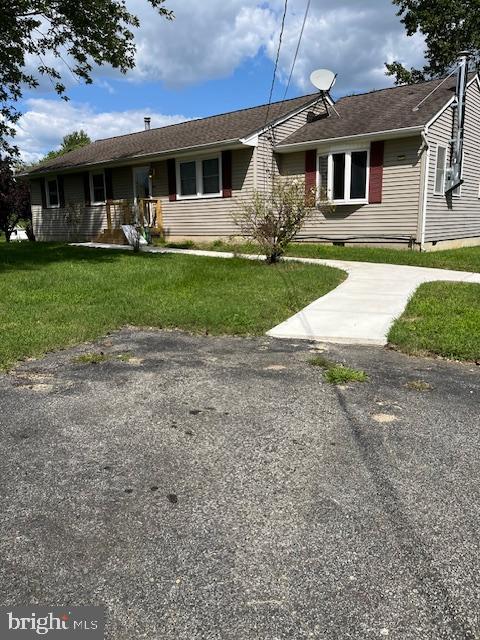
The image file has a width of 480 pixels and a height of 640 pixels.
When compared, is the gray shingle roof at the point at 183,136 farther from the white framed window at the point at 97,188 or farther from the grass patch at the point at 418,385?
the grass patch at the point at 418,385

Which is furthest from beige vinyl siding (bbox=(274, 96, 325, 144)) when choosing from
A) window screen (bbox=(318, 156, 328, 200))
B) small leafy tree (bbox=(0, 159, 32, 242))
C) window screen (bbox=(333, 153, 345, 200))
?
small leafy tree (bbox=(0, 159, 32, 242))

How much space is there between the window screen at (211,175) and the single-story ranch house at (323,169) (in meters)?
0.03

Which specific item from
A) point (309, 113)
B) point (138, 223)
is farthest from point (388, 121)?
point (138, 223)

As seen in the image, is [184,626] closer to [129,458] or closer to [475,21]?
[129,458]

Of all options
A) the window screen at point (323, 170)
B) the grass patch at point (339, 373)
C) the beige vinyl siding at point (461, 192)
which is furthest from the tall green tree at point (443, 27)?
the grass patch at point (339, 373)

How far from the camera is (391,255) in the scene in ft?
40.8

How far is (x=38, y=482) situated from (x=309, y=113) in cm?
1698

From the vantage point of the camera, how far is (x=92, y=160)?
20.4m

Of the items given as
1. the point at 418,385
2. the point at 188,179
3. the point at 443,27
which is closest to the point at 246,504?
the point at 418,385

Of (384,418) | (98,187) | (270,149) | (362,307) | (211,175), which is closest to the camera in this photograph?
(384,418)

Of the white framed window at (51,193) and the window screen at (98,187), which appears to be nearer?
the window screen at (98,187)

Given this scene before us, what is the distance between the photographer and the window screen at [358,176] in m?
14.4

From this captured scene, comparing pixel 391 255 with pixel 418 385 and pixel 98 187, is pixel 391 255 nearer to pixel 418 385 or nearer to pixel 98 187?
pixel 418 385

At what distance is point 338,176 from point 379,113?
2277 mm
